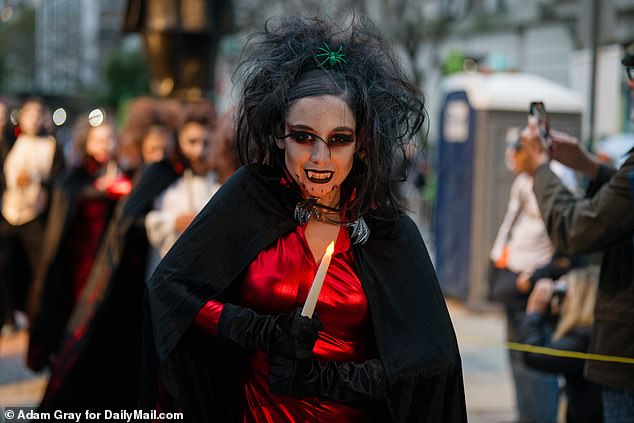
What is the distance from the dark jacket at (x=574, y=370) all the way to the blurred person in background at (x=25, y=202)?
513 cm

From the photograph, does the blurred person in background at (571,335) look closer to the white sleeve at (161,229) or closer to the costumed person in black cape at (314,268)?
the white sleeve at (161,229)

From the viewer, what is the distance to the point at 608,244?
3676 mm

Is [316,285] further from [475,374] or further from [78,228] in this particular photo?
[78,228]

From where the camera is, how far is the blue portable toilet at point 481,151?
10297 millimetres

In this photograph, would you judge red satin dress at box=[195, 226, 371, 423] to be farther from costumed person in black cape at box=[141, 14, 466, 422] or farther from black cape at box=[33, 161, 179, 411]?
black cape at box=[33, 161, 179, 411]

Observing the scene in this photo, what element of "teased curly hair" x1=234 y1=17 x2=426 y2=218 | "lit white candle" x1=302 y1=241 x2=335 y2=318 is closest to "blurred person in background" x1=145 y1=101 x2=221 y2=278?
"teased curly hair" x1=234 y1=17 x2=426 y2=218

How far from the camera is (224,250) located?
2773 mm

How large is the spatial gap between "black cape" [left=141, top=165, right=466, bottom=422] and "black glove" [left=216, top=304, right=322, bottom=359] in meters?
0.12

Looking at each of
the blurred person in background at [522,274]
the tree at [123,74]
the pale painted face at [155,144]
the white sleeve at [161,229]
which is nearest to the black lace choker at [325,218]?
the white sleeve at [161,229]

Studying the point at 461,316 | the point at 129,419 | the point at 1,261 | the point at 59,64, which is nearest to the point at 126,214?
the point at 129,419

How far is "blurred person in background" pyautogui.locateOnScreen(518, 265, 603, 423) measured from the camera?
500 centimetres

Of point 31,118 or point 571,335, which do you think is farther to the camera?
point 31,118

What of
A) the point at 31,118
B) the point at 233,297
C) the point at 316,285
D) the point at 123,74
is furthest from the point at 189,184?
the point at 123,74

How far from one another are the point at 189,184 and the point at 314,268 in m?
2.89
